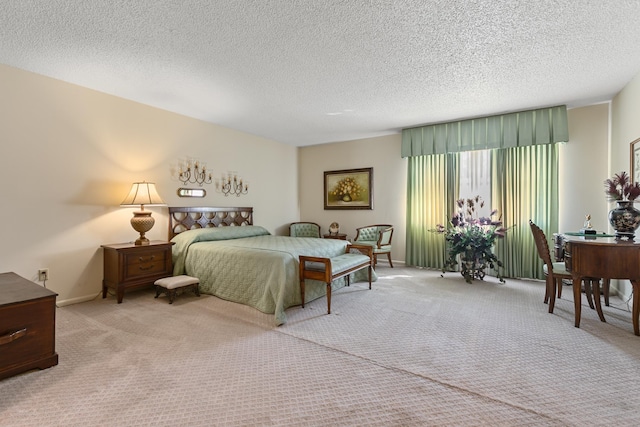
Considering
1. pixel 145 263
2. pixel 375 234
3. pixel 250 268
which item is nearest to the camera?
pixel 250 268

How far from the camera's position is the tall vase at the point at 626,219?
2.67 metres

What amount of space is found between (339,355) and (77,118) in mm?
3960

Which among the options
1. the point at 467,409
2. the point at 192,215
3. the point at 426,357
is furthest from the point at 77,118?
the point at 467,409

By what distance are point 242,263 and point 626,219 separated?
386 centimetres

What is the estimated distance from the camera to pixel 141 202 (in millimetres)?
3666

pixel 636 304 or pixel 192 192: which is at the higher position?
pixel 192 192

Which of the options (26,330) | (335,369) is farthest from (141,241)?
(335,369)

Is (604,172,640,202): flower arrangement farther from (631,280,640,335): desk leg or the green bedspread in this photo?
the green bedspread

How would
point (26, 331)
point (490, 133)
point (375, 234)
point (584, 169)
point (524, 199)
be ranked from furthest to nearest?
point (375, 234), point (490, 133), point (524, 199), point (584, 169), point (26, 331)

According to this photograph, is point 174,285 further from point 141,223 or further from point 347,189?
point 347,189

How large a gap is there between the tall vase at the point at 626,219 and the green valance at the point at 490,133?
189 cm

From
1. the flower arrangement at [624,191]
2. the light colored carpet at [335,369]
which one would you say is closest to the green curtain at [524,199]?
the light colored carpet at [335,369]

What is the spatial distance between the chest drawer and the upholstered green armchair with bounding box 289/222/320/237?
456 cm

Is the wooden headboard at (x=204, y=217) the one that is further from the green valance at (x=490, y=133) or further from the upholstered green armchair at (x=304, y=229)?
the green valance at (x=490, y=133)
